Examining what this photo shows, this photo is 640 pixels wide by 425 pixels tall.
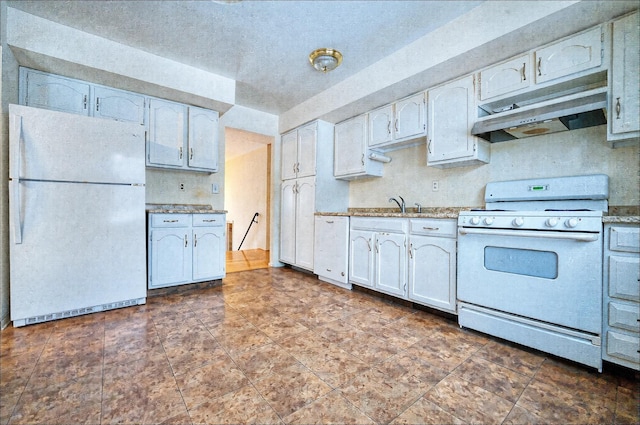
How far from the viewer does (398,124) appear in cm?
290

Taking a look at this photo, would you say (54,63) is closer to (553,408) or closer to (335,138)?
(335,138)

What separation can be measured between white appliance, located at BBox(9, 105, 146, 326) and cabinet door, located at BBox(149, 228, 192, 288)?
0.89 ft

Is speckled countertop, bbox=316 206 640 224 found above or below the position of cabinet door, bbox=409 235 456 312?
above

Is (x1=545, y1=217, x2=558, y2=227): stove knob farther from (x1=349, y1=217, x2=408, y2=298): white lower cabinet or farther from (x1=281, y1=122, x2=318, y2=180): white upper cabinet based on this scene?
(x1=281, y1=122, x2=318, y2=180): white upper cabinet

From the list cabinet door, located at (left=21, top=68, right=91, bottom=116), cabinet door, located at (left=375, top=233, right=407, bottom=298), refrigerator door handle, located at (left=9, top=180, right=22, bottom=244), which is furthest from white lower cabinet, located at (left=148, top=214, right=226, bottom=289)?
cabinet door, located at (left=375, top=233, right=407, bottom=298)

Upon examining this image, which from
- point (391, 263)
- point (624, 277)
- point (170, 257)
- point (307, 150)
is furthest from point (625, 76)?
point (170, 257)

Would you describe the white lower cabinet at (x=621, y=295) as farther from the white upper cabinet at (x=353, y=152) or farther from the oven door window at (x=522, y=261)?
the white upper cabinet at (x=353, y=152)

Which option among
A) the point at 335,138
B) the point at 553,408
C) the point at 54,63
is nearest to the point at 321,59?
the point at 335,138

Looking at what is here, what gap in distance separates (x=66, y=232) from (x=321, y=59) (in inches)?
103

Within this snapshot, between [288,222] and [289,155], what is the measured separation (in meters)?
1.03

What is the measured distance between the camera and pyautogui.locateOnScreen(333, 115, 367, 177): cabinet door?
131 inches

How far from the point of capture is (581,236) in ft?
5.11

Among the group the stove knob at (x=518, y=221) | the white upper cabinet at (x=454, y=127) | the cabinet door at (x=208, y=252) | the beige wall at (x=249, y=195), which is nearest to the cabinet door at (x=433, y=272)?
the stove knob at (x=518, y=221)

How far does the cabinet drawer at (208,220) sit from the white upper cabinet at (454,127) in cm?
238
